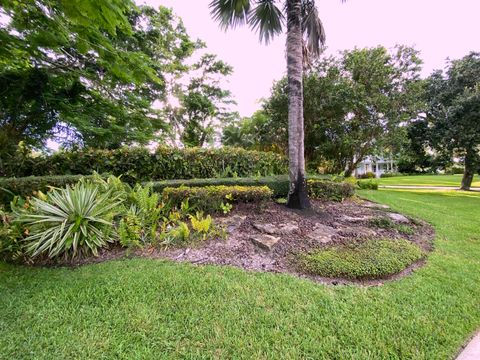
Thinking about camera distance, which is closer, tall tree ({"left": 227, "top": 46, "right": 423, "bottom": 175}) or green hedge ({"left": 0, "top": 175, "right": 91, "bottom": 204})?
green hedge ({"left": 0, "top": 175, "right": 91, "bottom": 204})

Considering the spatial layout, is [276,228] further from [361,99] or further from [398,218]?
[361,99]

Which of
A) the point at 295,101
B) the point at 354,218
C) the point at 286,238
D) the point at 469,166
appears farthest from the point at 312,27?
the point at 469,166

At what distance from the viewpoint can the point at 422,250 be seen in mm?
3707

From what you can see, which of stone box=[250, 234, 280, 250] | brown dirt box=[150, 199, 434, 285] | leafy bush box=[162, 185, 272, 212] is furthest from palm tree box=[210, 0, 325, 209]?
stone box=[250, 234, 280, 250]

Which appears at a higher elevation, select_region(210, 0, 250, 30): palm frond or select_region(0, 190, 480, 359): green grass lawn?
select_region(210, 0, 250, 30): palm frond

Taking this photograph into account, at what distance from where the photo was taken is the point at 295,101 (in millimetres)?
5012

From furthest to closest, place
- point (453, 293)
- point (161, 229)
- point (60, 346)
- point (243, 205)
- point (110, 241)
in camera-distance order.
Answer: point (243, 205)
point (161, 229)
point (110, 241)
point (453, 293)
point (60, 346)

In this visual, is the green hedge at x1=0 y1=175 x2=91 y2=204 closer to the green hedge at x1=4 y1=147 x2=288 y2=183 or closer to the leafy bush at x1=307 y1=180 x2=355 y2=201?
the green hedge at x1=4 y1=147 x2=288 y2=183

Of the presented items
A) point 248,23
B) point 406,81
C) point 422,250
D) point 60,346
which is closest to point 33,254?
point 60,346

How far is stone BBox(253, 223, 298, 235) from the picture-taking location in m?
4.01

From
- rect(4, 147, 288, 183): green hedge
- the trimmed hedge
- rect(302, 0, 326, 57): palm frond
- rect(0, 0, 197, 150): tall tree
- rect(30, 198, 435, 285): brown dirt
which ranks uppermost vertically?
rect(302, 0, 326, 57): palm frond

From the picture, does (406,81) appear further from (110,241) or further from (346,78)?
(110,241)

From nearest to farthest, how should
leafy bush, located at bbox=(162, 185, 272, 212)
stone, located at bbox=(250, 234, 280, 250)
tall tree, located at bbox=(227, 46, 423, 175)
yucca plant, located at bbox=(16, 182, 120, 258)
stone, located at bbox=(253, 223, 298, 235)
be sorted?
1. yucca plant, located at bbox=(16, 182, 120, 258)
2. stone, located at bbox=(250, 234, 280, 250)
3. stone, located at bbox=(253, 223, 298, 235)
4. leafy bush, located at bbox=(162, 185, 272, 212)
5. tall tree, located at bbox=(227, 46, 423, 175)

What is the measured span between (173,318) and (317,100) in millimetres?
11089
